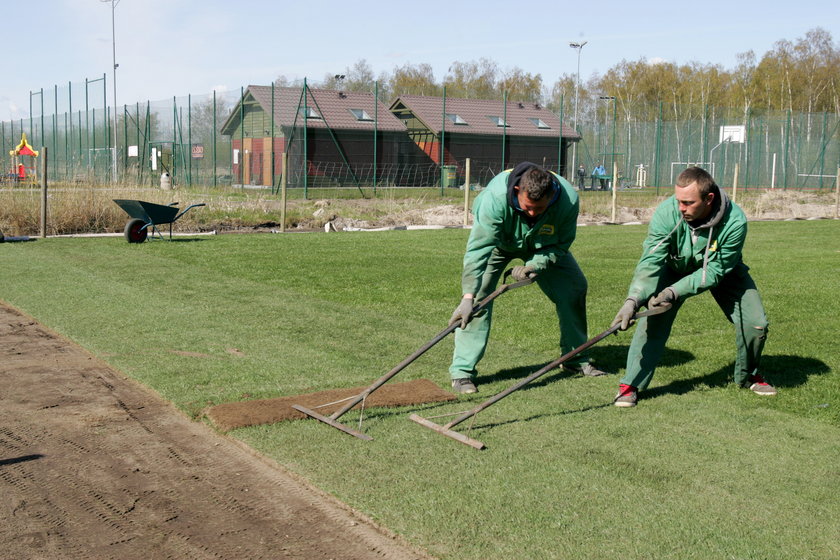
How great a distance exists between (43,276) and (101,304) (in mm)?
2486

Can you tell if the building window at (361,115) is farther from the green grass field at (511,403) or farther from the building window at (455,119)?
the green grass field at (511,403)

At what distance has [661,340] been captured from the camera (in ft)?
17.9

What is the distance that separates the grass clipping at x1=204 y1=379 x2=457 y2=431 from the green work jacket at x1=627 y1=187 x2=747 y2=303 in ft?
5.00

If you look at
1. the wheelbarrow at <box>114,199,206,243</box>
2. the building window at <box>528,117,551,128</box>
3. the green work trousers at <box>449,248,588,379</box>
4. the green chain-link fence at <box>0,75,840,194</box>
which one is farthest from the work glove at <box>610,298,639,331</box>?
the building window at <box>528,117,551,128</box>

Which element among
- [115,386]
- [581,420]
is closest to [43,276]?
[115,386]

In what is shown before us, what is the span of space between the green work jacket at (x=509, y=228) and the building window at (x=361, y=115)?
1117 inches

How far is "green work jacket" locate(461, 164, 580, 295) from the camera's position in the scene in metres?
5.39

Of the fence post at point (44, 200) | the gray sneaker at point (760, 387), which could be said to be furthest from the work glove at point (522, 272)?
the fence post at point (44, 200)

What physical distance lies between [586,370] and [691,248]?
1403mm

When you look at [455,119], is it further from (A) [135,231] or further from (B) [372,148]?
(A) [135,231]

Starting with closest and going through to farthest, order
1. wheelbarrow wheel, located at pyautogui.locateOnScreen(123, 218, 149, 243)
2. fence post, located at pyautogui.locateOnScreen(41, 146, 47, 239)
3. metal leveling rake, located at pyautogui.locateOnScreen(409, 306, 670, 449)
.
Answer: metal leveling rake, located at pyautogui.locateOnScreen(409, 306, 670, 449) < wheelbarrow wheel, located at pyautogui.locateOnScreen(123, 218, 149, 243) < fence post, located at pyautogui.locateOnScreen(41, 146, 47, 239)

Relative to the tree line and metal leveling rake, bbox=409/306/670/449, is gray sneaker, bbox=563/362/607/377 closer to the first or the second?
metal leveling rake, bbox=409/306/670/449

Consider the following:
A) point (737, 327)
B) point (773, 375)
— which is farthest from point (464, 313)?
point (773, 375)

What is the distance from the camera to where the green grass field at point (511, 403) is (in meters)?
3.55
